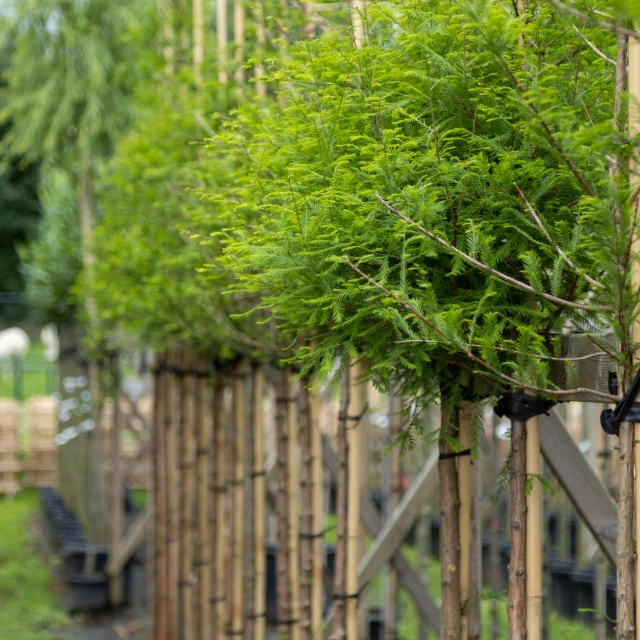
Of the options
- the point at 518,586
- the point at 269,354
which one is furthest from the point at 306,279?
the point at 269,354

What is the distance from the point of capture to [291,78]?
222cm

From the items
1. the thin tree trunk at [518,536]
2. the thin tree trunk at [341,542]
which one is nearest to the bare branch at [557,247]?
the thin tree trunk at [518,536]

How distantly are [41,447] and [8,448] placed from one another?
0.88m

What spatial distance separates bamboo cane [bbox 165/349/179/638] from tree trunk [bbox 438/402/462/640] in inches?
140

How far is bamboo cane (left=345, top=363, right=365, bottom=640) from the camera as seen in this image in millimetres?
3404

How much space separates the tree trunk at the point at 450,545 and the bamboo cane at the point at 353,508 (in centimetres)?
91

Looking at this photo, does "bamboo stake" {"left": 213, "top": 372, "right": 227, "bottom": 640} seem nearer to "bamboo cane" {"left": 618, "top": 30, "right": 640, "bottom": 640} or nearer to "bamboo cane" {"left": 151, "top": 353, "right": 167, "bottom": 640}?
"bamboo cane" {"left": 151, "top": 353, "right": 167, "bottom": 640}

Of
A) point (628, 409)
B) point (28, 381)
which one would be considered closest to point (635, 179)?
point (628, 409)

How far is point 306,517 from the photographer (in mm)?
3855

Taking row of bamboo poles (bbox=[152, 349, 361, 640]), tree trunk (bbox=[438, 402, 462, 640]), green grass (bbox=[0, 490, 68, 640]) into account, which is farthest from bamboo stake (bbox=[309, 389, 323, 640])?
green grass (bbox=[0, 490, 68, 640])

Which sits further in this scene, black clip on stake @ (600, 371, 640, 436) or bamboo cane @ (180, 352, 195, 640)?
bamboo cane @ (180, 352, 195, 640)

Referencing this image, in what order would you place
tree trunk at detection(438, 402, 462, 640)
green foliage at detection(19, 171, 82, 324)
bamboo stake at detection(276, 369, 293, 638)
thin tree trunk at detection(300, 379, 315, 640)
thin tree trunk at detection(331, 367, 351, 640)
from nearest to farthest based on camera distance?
tree trunk at detection(438, 402, 462, 640), thin tree trunk at detection(331, 367, 351, 640), thin tree trunk at detection(300, 379, 315, 640), bamboo stake at detection(276, 369, 293, 638), green foliage at detection(19, 171, 82, 324)

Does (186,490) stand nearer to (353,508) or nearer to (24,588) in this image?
(353,508)

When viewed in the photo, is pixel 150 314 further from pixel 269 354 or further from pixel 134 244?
pixel 269 354
